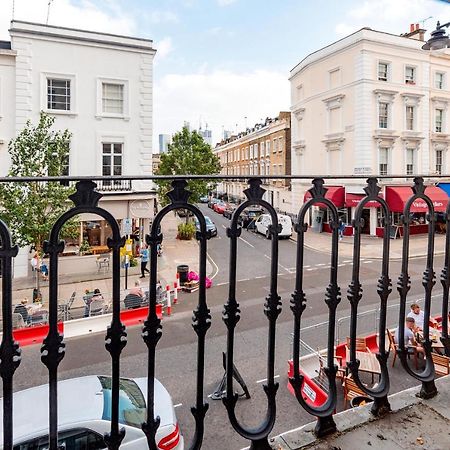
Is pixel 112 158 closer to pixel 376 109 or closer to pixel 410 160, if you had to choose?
pixel 376 109

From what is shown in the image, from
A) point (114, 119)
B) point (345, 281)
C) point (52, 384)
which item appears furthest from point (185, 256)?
point (52, 384)

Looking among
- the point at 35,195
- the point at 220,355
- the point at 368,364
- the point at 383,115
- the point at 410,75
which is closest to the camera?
the point at 368,364

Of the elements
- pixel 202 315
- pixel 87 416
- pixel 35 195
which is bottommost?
pixel 87 416

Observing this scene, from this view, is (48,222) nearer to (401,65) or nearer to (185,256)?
(185,256)

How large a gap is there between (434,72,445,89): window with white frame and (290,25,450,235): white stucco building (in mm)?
56

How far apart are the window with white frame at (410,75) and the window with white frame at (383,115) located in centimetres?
221

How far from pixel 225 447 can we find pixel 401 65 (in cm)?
2367

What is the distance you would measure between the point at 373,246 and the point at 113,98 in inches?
583

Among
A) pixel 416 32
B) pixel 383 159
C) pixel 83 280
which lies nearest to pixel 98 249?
pixel 83 280

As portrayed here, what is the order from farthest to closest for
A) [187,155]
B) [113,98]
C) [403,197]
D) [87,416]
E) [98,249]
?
[187,155] → [403,197] → [113,98] → [98,249] → [87,416]

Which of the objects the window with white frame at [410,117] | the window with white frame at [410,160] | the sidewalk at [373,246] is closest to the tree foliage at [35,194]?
the sidewalk at [373,246]

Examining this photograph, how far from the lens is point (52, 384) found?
1.24 meters

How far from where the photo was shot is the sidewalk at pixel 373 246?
1725 centimetres

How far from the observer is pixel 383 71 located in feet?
71.4
